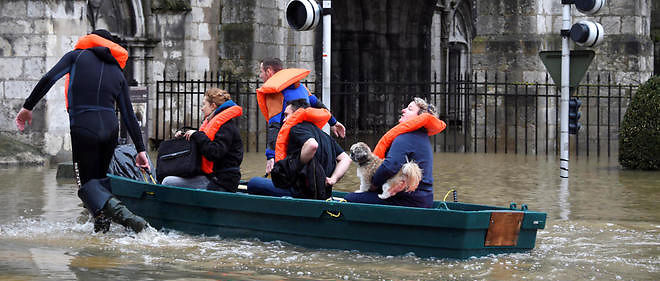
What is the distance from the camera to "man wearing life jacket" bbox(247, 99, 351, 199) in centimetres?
835

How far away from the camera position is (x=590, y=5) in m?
13.6

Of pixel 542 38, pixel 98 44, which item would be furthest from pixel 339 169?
pixel 542 38

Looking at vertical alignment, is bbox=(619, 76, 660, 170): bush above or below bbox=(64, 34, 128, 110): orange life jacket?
below

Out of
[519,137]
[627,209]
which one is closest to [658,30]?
[519,137]

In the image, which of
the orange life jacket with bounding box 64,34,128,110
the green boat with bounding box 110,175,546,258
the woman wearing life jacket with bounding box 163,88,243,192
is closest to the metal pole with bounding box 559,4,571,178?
the green boat with bounding box 110,175,546,258

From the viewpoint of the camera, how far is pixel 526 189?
44.1 ft

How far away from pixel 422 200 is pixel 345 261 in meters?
0.80

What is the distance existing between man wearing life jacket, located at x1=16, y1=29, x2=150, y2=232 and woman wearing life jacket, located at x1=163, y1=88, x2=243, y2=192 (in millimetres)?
438

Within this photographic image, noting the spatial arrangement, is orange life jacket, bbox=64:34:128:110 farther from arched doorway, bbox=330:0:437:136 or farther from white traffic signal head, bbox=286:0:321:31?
arched doorway, bbox=330:0:437:136

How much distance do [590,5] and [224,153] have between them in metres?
6.45

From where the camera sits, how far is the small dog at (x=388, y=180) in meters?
7.92

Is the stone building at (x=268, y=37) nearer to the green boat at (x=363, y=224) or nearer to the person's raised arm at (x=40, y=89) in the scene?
the person's raised arm at (x=40, y=89)

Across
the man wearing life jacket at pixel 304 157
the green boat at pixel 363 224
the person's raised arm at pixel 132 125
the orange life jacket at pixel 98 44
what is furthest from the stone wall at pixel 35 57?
the man wearing life jacket at pixel 304 157

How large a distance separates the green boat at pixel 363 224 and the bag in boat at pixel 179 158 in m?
0.23
